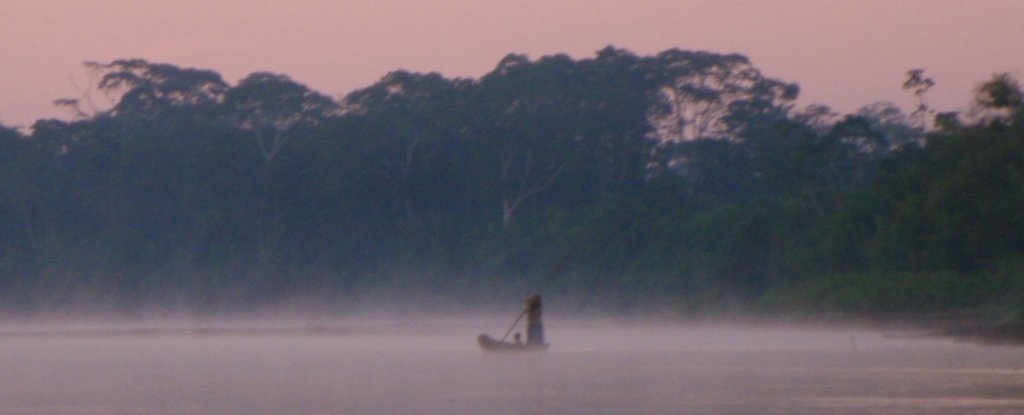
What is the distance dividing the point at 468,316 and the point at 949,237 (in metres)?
17.1

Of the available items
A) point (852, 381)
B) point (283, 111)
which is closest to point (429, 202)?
point (283, 111)

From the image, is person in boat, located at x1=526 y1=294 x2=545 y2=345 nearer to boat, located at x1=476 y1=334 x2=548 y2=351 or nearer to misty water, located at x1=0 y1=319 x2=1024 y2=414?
boat, located at x1=476 y1=334 x2=548 y2=351

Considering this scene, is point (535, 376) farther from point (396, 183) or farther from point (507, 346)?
point (396, 183)

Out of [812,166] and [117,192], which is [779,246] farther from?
[117,192]

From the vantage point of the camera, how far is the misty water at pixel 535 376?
666 inches

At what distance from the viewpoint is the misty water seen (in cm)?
1692

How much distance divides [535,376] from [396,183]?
2857 cm

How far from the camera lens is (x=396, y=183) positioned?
163 ft

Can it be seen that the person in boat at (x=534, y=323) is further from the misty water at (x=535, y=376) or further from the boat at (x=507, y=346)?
the misty water at (x=535, y=376)

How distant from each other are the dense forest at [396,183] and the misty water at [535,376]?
38.3ft

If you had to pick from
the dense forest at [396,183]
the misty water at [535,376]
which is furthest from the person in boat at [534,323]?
the dense forest at [396,183]

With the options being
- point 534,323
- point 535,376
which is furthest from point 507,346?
point 535,376

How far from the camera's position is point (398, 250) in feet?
165

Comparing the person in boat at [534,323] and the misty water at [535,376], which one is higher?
the person in boat at [534,323]
